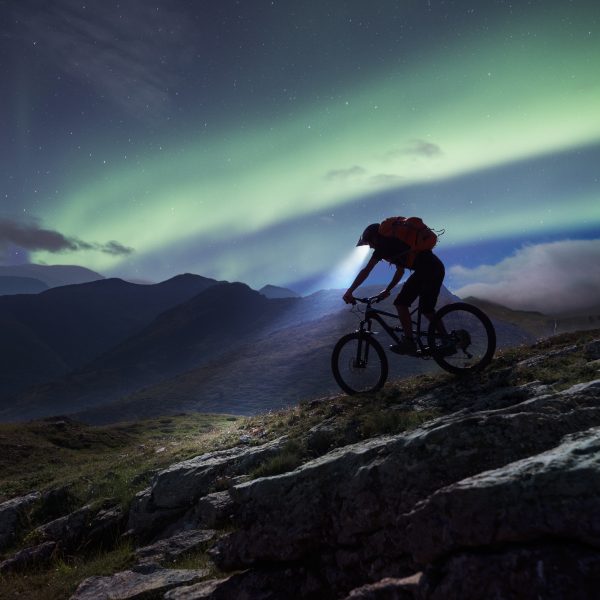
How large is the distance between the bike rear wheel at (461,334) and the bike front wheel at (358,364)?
1877 millimetres

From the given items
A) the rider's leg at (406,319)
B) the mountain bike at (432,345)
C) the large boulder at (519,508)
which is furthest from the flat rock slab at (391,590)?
the rider's leg at (406,319)

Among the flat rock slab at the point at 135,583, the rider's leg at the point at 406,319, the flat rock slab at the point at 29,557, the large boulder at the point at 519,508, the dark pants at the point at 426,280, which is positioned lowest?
the flat rock slab at the point at 29,557

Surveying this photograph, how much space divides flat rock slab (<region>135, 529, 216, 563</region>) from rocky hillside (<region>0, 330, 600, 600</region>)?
1.3 inches

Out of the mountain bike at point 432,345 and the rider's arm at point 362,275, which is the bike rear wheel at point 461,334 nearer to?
the mountain bike at point 432,345

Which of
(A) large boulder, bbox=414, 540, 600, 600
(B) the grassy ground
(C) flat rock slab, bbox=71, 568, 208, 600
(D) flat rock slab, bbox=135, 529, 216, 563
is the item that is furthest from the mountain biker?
(B) the grassy ground

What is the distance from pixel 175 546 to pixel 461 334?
777cm

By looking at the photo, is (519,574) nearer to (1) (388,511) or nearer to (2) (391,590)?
(2) (391,590)

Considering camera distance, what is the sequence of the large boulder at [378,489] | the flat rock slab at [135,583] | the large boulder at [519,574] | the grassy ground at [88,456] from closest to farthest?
the large boulder at [519,574], the large boulder at [378,489], the flat rock slab at [135,583], the grassy ground at [88,456]

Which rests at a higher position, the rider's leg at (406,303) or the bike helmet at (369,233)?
the bike helmet at (369,233)

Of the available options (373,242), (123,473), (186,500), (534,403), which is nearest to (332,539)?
(534,403)

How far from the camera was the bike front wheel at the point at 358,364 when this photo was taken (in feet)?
42.9

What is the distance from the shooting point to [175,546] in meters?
9.68

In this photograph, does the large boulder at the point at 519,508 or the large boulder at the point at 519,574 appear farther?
the large boulder at the point at 519,508

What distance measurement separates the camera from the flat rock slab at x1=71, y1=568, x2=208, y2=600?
796cm
